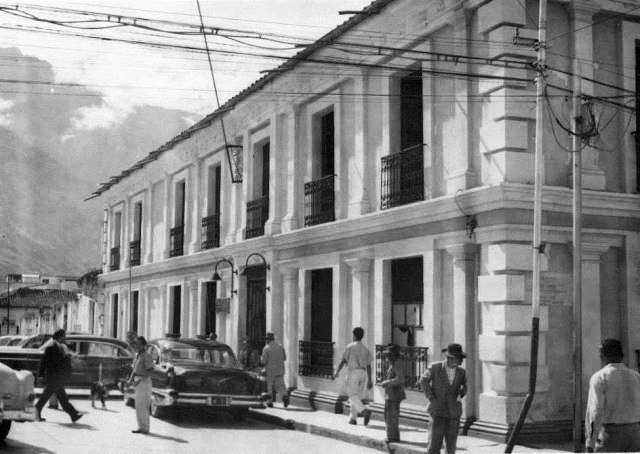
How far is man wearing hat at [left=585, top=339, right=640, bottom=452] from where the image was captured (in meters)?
7.62

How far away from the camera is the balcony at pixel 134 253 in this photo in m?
32.9

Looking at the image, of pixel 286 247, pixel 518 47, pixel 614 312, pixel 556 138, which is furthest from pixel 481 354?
pixel 286 247

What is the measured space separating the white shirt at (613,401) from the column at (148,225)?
82.0 feet

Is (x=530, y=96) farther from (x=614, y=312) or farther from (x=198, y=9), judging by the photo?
(x=198, y=9)

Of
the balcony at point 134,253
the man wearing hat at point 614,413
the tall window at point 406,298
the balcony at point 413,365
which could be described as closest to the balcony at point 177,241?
the balcony at point 134,253

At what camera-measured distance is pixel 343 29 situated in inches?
695

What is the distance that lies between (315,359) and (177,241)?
418 inches

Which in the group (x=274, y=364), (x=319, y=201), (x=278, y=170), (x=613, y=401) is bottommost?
(x=274, y=364)

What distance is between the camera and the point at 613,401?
7652mm

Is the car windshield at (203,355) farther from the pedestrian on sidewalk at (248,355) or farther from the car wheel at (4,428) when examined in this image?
the car wheel at (4,428)

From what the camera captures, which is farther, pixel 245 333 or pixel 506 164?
pixel 245 333

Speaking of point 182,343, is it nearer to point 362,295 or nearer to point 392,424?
point 362,295

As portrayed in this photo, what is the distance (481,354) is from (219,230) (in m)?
12.8

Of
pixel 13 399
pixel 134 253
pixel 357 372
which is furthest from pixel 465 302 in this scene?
pixel 134 253
